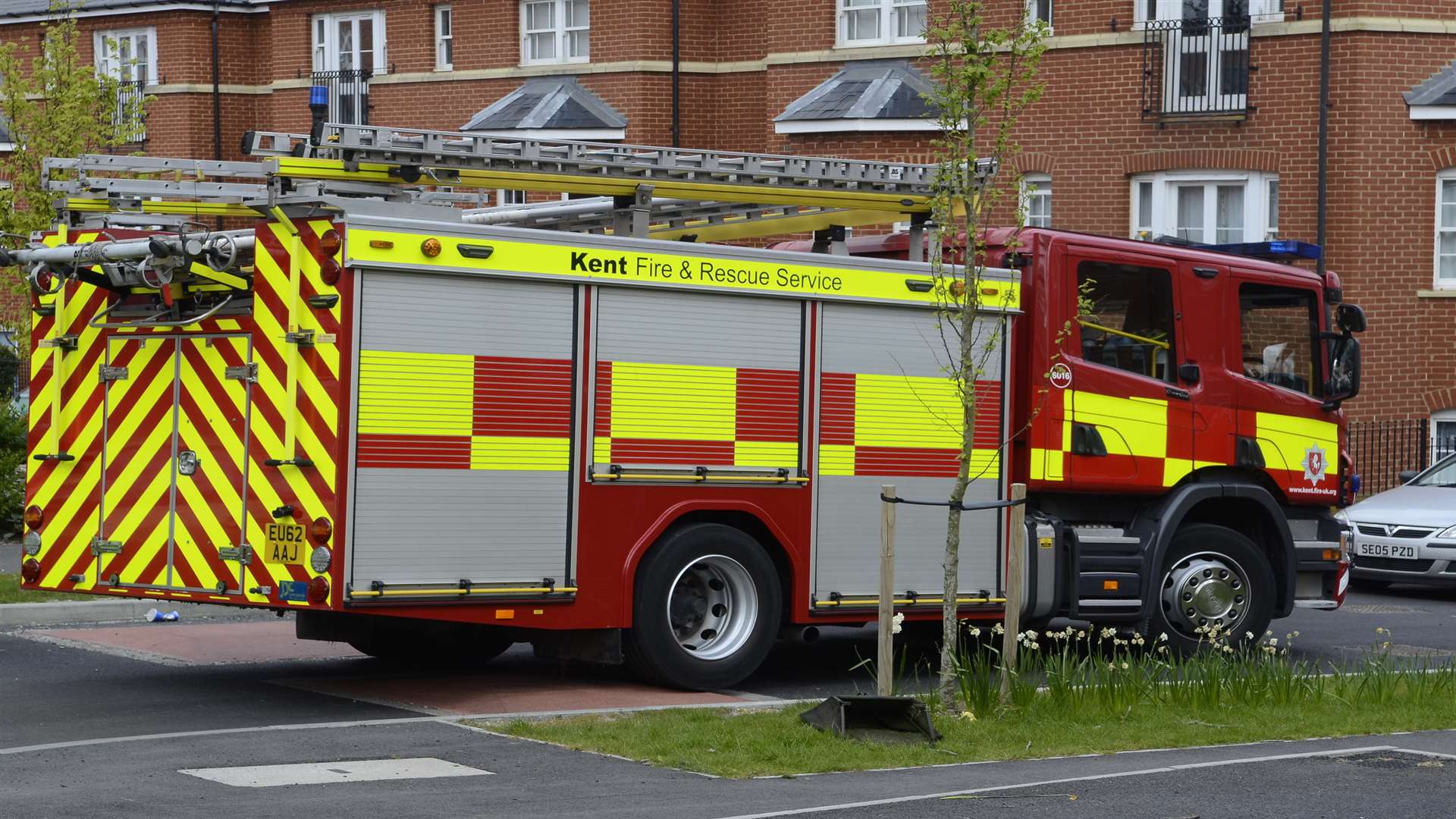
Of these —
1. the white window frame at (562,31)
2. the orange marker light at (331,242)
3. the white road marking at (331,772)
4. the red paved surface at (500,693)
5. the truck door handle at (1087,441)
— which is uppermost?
the white window frame at (562,31)

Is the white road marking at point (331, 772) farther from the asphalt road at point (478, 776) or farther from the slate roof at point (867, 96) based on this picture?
the slate roof at point (867, 96)

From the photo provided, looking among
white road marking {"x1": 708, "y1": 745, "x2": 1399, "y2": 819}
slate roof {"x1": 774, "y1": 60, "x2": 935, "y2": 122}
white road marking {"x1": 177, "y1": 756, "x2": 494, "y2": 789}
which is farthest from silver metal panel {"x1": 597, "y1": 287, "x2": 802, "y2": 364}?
slate roof {"x1": 774, "y1": 60, "x2": 935, "y2": 122}

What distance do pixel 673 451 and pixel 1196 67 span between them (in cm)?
1595

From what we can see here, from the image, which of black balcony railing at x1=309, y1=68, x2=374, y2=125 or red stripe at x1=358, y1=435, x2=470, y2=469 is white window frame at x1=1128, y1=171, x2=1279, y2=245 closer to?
black balcony railing at x1=309, y1=68, x2=374, y2=125

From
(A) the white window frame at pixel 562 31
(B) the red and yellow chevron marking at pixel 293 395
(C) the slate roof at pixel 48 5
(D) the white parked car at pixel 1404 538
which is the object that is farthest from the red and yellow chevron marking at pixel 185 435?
(C) the slate roof at pixel 48 5

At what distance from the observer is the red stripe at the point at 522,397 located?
33.8 feet

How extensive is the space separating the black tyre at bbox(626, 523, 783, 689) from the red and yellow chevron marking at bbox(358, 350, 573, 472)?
0.86 meters

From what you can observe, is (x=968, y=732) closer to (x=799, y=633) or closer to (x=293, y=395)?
(x=799, y=633)

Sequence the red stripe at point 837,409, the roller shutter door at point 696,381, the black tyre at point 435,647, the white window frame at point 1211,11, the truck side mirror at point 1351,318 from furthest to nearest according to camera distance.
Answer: the white window frame at point 1211,11 < the truck side mirror at point 1351,318 < the black tyre at point 435,647 < the red stripe at point 837,409 < the roller shutter door at point 696,381

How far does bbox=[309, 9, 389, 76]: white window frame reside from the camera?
32562 millimetres

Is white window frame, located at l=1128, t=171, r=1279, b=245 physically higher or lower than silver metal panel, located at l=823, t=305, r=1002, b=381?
higher

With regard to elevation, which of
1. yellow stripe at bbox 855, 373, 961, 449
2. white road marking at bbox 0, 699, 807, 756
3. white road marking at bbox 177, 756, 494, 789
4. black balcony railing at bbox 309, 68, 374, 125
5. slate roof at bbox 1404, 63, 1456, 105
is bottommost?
Result: white road marking at bbox 0, 699, 807, 756

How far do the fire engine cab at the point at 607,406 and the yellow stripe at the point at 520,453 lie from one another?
22 millimetres

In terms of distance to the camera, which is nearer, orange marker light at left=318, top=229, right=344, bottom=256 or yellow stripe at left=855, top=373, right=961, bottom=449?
orange marker light at left=318, top=229, right=344, bottom=256
